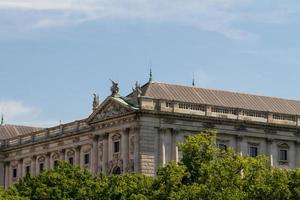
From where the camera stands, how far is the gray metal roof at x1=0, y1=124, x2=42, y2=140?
193 m

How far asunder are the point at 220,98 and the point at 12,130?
44.0 m

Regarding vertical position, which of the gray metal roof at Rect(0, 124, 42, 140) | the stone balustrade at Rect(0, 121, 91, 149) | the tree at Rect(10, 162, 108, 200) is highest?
the gray metal roof at Rect(0, 124, 42, 140)

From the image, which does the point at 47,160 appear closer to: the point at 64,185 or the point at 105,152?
the point at 105,152

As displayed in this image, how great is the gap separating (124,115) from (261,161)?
2703 cm

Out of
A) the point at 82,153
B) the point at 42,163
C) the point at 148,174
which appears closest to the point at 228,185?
the point at 148,174

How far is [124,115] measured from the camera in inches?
6033

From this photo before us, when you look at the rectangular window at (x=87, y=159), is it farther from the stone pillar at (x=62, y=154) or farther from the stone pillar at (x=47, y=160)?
the stone pillar at (x=47, y=160)

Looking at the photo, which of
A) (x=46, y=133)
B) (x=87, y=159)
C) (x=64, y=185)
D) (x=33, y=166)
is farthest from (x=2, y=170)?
(x=64, y=185)

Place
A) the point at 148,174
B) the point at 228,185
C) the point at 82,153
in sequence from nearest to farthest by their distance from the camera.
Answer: the point at 228,185 < the point at 148,174 < the point at 82,153

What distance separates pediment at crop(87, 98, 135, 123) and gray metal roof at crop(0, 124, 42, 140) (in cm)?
3593

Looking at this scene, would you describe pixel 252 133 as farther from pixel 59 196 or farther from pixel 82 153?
pixel 59 196

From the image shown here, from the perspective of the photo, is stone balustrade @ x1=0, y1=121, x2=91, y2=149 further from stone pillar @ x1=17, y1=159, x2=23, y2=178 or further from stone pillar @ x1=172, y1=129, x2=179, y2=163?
stone pillar @ x1=172, y1=129, x2=179, y2=163

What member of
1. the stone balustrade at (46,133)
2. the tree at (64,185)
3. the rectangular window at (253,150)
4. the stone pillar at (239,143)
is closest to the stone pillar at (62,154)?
the stone balustrade at (46,133)

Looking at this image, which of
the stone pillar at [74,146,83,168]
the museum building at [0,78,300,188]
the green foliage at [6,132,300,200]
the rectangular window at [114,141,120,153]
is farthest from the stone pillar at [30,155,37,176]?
the green foliage at [6,132,300,200]
